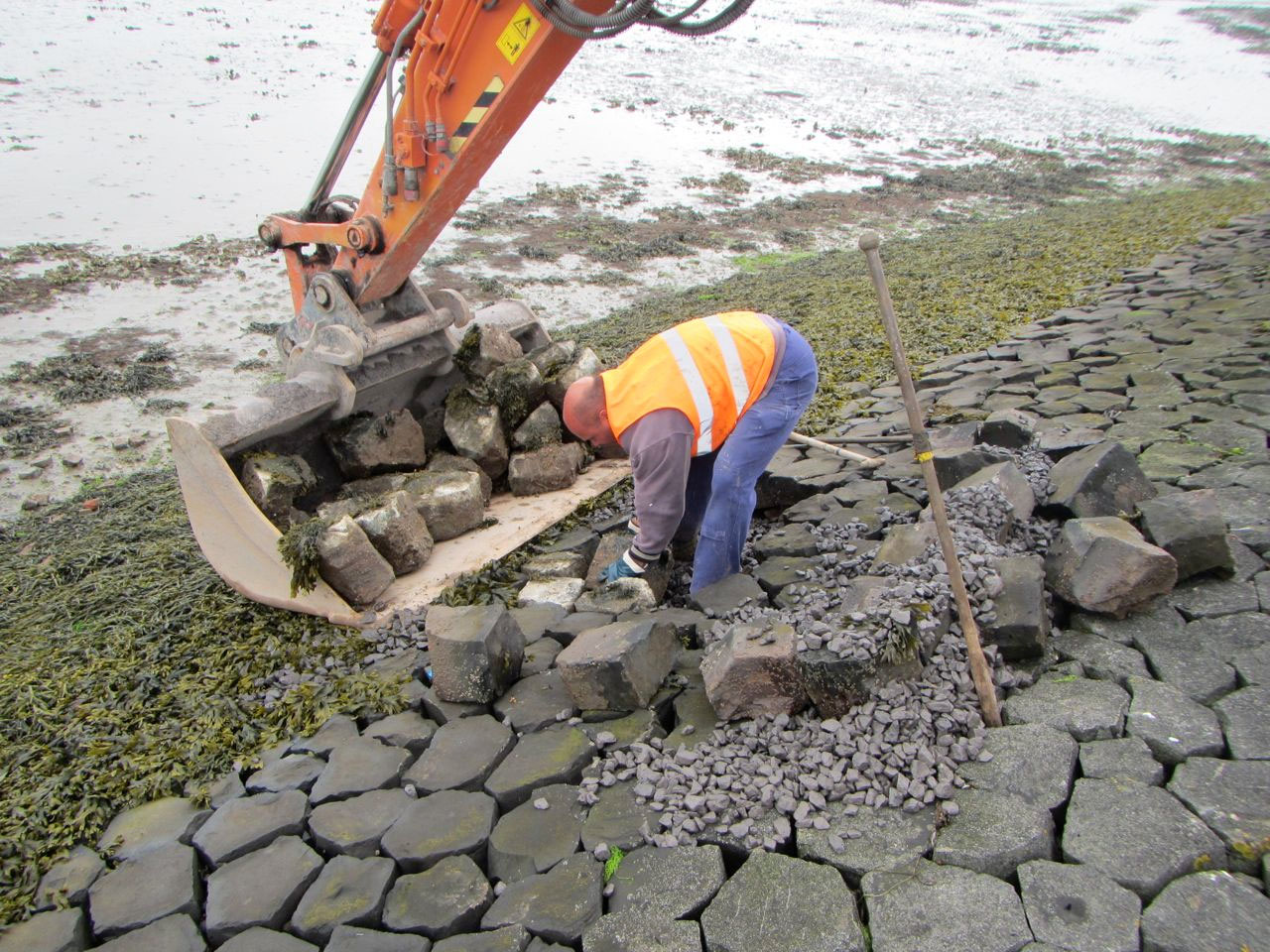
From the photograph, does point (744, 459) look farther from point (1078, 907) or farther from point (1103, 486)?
point (1078, 907)

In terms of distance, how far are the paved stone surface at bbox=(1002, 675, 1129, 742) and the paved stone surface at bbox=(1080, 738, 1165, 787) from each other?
0.17ft

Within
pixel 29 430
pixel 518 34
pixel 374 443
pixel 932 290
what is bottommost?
pixel 932 290

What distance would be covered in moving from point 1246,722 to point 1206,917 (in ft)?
2.71

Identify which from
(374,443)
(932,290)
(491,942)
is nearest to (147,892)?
(491,942)

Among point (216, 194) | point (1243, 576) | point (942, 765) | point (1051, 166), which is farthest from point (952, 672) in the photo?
point (1051, 166)

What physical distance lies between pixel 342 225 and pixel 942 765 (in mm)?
3679

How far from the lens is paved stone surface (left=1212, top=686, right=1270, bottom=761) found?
2586 mm

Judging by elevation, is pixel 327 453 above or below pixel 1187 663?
below

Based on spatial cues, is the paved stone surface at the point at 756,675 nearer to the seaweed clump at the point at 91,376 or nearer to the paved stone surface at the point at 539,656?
the paved stone surface at the point at 539,656

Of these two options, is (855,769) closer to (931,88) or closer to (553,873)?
(553,873)

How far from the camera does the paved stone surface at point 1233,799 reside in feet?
7.43

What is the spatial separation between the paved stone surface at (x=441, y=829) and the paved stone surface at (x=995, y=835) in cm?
134

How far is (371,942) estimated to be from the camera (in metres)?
2.40

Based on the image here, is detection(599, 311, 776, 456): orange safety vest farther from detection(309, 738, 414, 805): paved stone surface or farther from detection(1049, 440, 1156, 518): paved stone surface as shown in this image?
detection(309, 738, 414, 805): paved stone surface
